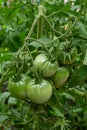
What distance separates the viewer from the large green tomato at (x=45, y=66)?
3.27ft

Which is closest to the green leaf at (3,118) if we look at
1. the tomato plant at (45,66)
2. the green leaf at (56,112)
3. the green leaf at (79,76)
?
the tomato plant at (45,66)

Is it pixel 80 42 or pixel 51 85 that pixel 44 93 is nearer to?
pixel 51 85

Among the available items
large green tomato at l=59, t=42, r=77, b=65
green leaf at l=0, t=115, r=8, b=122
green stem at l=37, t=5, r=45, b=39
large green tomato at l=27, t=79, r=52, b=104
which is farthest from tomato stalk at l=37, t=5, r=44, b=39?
green leaf at l=0, t=115, r=8, b=122

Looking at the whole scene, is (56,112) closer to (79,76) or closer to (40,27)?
(79,76)

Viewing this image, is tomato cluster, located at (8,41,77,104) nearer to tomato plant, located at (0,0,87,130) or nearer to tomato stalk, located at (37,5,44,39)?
tomato plant, located at (0,0,87,130)

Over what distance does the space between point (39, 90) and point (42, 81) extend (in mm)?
32

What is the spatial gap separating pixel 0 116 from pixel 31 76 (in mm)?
402

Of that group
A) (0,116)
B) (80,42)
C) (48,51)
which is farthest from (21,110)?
(48,51)

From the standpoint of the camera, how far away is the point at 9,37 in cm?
146

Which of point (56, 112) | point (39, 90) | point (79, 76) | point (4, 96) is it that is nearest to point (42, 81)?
point (39, 90)

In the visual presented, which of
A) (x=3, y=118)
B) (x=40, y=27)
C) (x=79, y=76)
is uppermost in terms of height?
(x=40, y=27)

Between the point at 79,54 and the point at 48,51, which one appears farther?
the point at 79,54

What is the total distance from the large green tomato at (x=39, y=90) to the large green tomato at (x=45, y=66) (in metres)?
0.02

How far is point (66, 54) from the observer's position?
106cm
